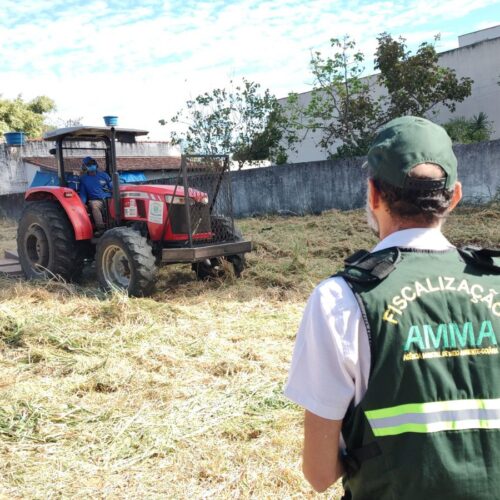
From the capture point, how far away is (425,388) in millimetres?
1300

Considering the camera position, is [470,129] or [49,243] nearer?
[49,243]

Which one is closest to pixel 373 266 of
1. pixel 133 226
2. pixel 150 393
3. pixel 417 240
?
pixel 417 240

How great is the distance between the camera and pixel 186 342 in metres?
5.35

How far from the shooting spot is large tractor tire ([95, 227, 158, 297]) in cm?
687

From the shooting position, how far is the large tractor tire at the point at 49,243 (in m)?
7.95

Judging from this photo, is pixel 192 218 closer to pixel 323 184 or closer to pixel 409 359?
pixel 409 359

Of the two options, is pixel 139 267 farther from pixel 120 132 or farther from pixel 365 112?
pixel 365 112

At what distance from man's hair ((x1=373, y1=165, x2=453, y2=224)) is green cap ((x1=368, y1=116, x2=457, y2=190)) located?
0.01 meters

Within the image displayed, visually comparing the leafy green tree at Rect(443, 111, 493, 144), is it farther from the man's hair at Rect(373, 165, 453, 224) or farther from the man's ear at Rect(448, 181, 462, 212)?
the man's hair at Rect(373, 165, 453, 224)

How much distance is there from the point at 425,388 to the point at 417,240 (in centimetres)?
35

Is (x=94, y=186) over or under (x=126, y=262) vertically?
over

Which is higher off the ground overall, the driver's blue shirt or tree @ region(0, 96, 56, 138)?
tree @ region(0, 96, 56, 138)

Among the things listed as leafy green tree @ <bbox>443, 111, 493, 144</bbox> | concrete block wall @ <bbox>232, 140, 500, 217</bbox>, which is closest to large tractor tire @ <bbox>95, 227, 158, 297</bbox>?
concrete block wall @ <bbox>232, 140, 500, 217</bbox>

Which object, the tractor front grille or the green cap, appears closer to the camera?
the green cap
